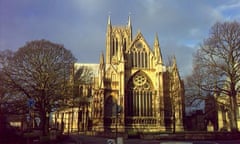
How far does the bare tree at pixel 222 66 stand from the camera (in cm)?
3816

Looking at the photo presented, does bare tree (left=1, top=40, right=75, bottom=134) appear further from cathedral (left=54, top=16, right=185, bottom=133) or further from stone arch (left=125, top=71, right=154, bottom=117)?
stone arch (left=125, top=71, right=154, bottom=117)

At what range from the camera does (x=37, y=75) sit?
149 feet

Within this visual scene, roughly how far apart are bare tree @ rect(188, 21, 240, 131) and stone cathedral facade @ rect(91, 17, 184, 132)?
93.5 feet

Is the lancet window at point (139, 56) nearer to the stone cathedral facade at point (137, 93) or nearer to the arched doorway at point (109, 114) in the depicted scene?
the stone cathedral facade at point (137, 93)

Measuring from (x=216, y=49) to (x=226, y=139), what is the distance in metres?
11.9

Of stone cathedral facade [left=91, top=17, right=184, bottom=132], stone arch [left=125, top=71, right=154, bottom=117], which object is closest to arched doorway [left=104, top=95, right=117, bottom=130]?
stone cathedral facade [left=91, top=17, right=184, bottom=132]

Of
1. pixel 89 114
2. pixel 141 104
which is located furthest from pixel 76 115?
pixel 141 104

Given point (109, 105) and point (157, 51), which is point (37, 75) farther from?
point (157, 51)

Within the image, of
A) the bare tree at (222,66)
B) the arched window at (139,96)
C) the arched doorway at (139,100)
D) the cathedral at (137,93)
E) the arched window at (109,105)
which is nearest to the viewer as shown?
the bare tree at (222,66)

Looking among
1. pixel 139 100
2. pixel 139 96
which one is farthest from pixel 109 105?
pixel 139 96

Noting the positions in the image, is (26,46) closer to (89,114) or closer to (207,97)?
(207,97)

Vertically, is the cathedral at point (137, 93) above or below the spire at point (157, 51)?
below

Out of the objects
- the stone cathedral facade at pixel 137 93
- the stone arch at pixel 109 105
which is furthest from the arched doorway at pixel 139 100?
the stone arch at pixel 109 105

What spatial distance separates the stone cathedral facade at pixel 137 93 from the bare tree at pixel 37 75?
24194 mm
